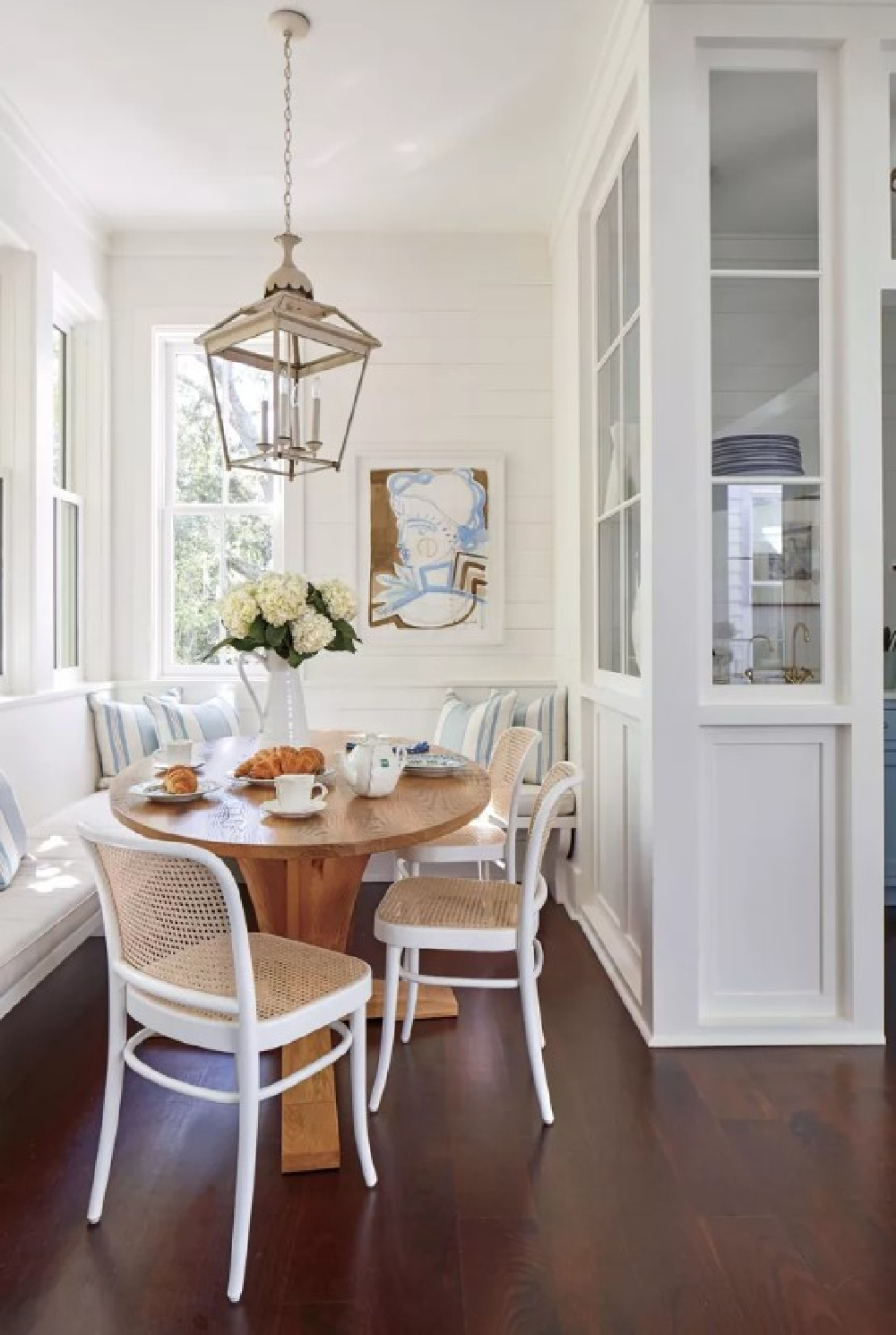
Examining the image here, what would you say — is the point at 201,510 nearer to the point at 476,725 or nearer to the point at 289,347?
the point at 476,725

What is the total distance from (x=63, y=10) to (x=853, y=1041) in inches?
152

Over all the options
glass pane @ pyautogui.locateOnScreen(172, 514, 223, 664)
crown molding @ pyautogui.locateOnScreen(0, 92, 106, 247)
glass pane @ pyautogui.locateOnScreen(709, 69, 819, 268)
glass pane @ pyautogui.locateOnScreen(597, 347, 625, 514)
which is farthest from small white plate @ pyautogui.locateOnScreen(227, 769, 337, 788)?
crown molding @ pyautogui.locateOnScreen(0, 92, 106, 247)

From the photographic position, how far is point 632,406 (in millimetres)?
3062

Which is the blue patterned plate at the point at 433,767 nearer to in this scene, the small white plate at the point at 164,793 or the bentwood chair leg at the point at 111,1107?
the small white plate at the point at 164,793

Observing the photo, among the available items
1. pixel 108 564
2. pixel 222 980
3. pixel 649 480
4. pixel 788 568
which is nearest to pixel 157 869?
pixel 222 980

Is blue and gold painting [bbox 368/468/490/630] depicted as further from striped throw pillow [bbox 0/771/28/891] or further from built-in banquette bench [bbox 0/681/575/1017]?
striped throw pillow [bbox 0/771/28/891]

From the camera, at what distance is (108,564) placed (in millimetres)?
4535

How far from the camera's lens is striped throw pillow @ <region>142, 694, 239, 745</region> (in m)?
4.21

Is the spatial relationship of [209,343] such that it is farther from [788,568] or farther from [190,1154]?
[190,1154]

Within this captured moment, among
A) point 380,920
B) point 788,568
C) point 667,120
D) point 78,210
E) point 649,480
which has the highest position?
point 78,210

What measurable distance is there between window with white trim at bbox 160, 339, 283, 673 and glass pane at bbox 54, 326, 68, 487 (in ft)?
1.53

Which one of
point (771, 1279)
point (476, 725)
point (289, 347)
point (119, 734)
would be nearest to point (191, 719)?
point (119, 734)

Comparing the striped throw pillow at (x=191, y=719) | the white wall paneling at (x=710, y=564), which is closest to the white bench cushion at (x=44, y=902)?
the striped throw pillow at (x=191, y=719)

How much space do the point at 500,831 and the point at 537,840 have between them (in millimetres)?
982
